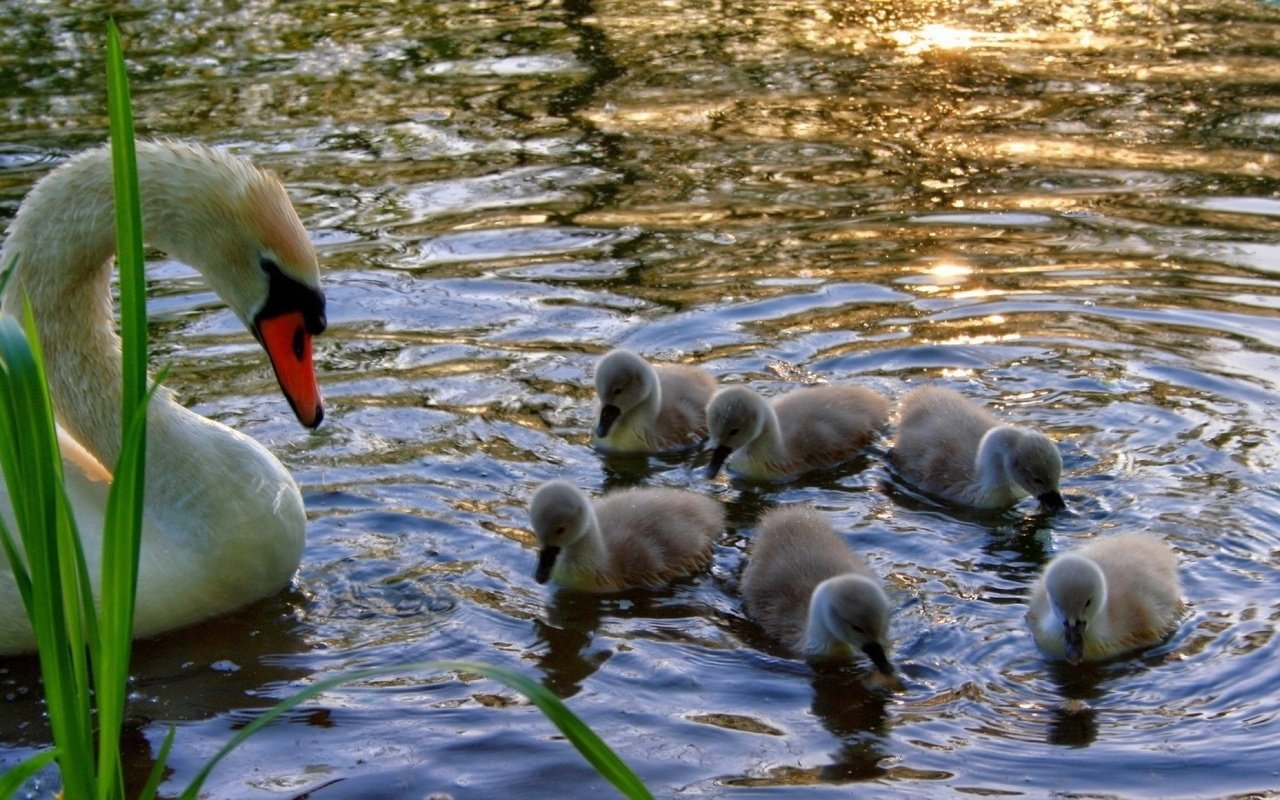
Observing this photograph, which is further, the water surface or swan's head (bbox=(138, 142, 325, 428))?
swan's head (bbox=(138, 142, 325, 428))

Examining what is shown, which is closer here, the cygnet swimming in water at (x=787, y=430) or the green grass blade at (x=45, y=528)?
the green grass blade at (x=45, y=528)

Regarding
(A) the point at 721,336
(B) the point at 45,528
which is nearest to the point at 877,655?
(B) the point at 45,528

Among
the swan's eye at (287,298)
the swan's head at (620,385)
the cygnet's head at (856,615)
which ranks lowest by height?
the cygnet's head at (856,615)

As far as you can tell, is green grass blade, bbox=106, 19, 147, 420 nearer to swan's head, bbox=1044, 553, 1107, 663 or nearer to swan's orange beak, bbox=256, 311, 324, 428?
swan's orange beak, bbox=256, 311, 324, 428

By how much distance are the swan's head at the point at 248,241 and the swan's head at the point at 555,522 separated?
0.80m

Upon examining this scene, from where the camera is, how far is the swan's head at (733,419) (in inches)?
240

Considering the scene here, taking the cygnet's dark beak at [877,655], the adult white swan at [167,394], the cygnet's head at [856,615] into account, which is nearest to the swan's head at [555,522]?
the adult white swan at [167,394]

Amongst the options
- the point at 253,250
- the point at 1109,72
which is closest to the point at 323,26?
the point at 1109,72

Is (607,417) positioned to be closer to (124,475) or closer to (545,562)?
(545,562)

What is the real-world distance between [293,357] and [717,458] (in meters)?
1.92

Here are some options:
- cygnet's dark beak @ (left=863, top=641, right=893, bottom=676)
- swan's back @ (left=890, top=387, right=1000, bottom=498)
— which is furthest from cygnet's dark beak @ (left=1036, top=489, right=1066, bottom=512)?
cygnet's dark beak @ (left=863, top=641, right=893, bottom=676)

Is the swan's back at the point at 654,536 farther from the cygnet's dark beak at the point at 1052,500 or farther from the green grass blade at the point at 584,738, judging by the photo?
the green grass blade at the point at 584,738

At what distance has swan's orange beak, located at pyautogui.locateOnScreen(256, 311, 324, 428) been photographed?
4859 millimetres

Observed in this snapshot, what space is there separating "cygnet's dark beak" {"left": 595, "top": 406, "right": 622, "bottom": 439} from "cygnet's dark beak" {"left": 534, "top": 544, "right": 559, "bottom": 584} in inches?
45.6
